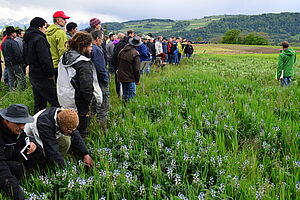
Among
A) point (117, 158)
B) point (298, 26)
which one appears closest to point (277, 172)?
point (117, 158)

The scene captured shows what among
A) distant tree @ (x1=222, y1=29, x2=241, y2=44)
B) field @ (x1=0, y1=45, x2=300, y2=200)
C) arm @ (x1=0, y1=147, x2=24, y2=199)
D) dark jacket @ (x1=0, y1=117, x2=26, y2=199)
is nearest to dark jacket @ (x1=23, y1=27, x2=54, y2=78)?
field @ (x1=0, y1=45, x2=300, y2=200)

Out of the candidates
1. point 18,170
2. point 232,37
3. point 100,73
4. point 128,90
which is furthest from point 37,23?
point 232,37

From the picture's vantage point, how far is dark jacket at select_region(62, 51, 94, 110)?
379 centimetres

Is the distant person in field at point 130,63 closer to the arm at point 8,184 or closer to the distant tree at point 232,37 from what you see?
the arm at point 8,184

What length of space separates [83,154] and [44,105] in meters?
2.32

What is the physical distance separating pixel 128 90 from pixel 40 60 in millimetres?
2482

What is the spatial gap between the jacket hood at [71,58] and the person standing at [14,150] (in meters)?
1.15

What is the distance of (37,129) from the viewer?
3.29m

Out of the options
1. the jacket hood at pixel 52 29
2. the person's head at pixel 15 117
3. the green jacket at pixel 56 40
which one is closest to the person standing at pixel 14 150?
the person's head at pixel 15 117

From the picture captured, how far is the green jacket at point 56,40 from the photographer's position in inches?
201

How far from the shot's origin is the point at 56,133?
3.41 meters

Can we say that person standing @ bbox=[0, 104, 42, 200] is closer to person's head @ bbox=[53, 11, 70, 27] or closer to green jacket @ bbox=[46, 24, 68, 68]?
green jacket @ bbox=[46, 24, 68, 68]

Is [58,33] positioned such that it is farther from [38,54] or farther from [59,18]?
[38,54]

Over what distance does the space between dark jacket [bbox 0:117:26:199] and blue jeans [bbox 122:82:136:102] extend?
12.0ft
